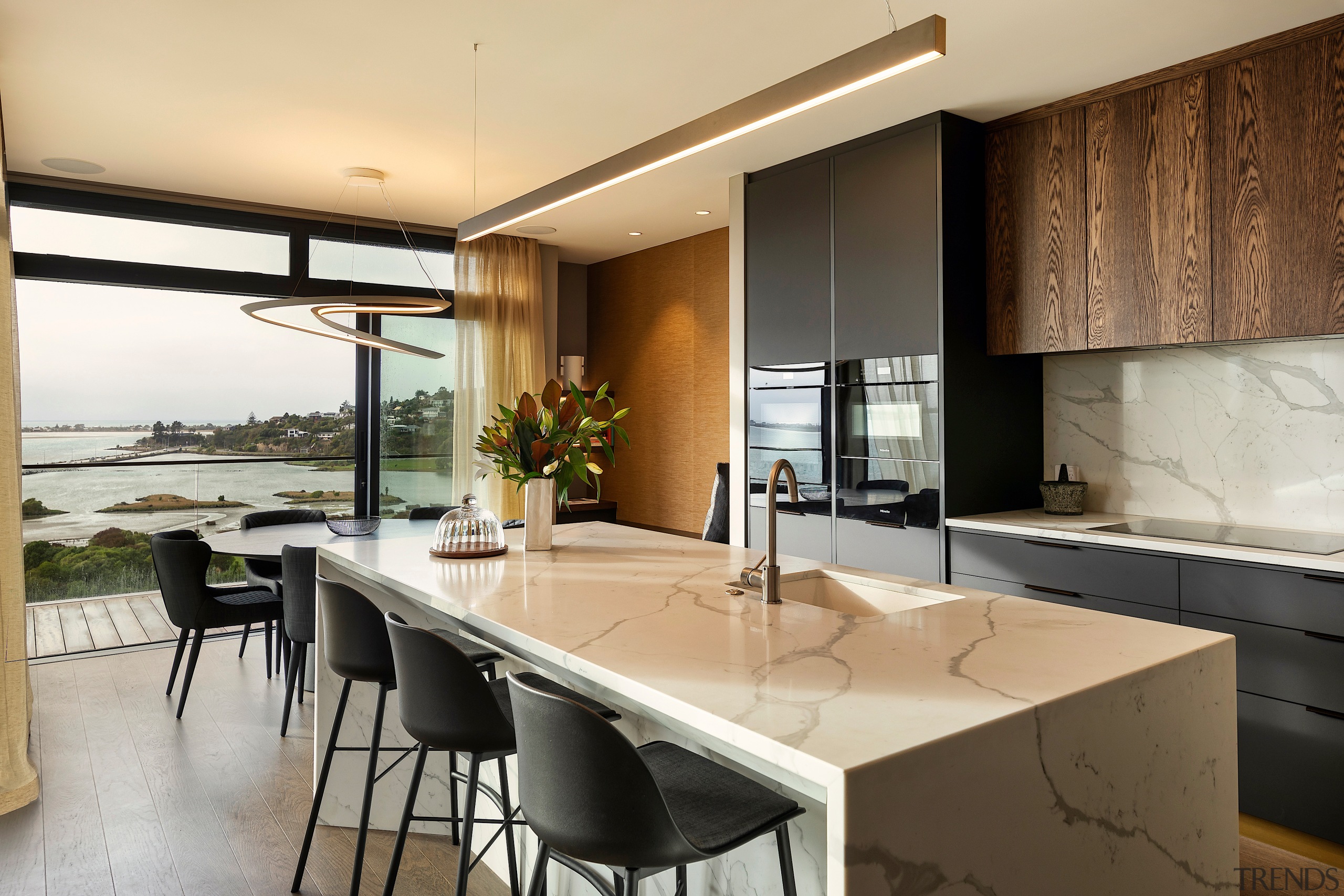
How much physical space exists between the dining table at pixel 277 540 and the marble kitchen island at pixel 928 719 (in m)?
1.85

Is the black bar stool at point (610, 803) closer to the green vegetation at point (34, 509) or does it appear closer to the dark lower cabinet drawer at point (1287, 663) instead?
the dark lower cabinet drawer at point (1287, 663)

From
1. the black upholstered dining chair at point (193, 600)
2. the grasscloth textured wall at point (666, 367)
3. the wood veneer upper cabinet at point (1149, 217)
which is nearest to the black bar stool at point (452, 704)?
the black upholstered dining chair at point (193, 600)

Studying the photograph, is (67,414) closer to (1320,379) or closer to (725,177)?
(725,177)

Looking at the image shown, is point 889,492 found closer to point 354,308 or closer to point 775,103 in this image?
point 775,103

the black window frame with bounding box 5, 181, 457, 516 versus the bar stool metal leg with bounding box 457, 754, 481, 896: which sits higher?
the black window frame with bounding box 5, 181, 457, 516

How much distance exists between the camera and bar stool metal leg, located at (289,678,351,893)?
7.82 ft

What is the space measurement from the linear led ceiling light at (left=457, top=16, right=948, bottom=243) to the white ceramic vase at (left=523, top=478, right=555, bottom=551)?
91cm

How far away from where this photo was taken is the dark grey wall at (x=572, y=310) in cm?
702

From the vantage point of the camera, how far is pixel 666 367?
6.29 metres

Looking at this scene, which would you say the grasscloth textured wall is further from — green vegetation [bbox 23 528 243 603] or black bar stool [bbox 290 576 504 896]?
black bar stool [bbox 290 576 504 896]

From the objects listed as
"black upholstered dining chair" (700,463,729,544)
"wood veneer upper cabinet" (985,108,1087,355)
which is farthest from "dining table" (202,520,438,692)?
"wood veneer upper cabinet" (985,108,1087,355)

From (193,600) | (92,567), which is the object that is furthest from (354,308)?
(92,567)

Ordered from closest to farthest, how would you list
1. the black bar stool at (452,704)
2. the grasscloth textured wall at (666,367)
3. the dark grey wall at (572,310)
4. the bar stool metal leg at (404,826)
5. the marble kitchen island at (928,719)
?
the marble kitchen island at (928,719) → the black bar stool at (452,704) → the bar stool metal leg at (404,826) → the grasscloth textured wall at (666,367) → the dark grey wall at (572,310)

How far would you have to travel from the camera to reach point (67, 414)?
484cm
